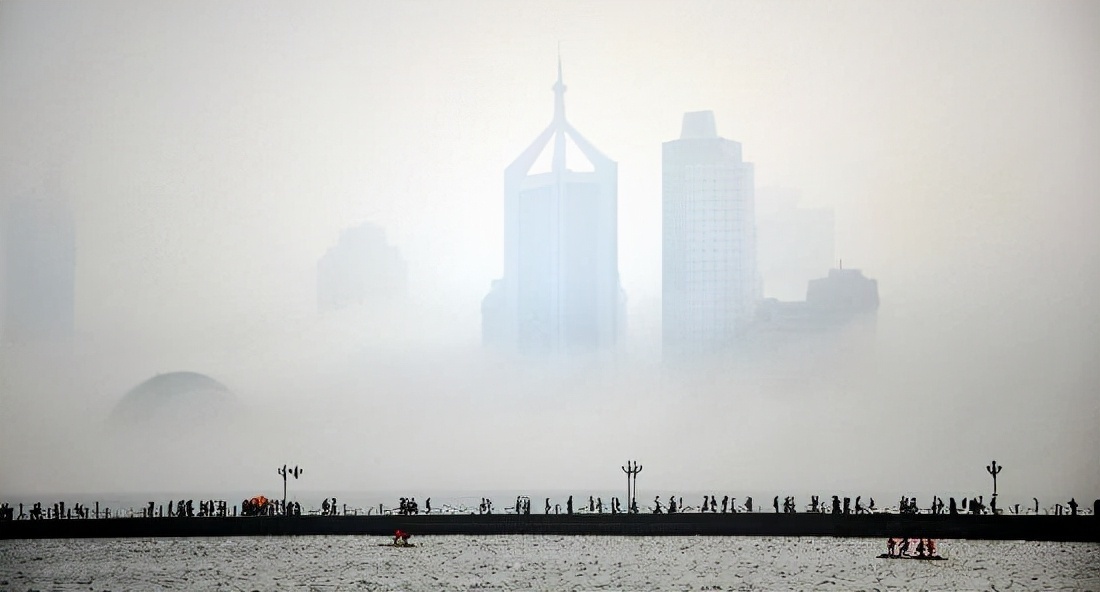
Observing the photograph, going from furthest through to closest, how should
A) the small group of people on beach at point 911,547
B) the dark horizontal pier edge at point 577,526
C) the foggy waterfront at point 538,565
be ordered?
the dark horizontal pier edge at point 577,526 → the small group of people on beach at point 911,547 → the foggy waterfront at point 538,565

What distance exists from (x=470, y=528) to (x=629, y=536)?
3.40m

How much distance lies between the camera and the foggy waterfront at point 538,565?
25.1m

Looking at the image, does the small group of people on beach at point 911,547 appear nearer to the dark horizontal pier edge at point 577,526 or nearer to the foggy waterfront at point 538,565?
the foggy waterfront at point 538,565

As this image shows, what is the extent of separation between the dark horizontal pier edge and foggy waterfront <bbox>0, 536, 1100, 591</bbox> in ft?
0.87

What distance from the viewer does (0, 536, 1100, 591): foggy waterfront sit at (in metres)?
25.1

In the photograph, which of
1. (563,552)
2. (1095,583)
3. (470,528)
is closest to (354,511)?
(470,528)

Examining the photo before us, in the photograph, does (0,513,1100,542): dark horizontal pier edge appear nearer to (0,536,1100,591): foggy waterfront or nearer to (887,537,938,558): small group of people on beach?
(0,536,1100,591): foggy waterfront

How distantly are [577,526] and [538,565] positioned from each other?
470 cm

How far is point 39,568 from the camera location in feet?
88.1

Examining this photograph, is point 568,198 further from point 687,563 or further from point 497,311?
point 687,563

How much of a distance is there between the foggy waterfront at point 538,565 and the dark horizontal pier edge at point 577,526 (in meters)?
0.27

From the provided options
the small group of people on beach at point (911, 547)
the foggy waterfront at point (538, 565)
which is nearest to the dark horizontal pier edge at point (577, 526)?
the foggy waterfront at point (538, 565)

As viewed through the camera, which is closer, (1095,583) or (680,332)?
(1095,583)

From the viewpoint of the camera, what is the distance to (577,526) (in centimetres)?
3209
